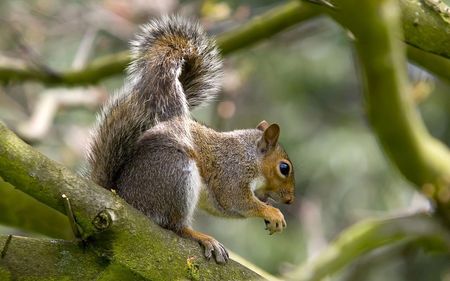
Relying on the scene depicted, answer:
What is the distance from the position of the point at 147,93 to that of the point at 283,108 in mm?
4780

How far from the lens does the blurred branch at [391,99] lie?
36.8 inches

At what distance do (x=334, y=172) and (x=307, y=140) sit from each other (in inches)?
16.6

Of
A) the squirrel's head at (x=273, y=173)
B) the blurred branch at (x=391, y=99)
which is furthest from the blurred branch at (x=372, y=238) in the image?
the squirrel's head at (x=273, y=173)

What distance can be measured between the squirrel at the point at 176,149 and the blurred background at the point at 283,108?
1184 mm

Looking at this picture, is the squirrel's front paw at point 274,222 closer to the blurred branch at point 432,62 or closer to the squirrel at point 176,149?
the squirrel at point 176,149

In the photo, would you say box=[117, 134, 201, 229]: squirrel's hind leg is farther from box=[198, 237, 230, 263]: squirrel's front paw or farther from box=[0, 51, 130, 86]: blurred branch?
box=[0, 51, 130, 86]: blurred branch

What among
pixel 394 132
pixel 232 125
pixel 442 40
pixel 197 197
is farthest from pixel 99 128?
pixel 232 125

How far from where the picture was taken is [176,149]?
213 centimetres

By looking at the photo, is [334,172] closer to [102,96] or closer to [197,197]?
[102,96]

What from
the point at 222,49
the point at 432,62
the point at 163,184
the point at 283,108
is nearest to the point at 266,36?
the point at 222,49

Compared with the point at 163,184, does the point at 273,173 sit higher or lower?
lower

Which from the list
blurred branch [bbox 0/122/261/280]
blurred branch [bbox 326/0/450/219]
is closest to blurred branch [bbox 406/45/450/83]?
blurred branch [bbox 0/122/261/280]

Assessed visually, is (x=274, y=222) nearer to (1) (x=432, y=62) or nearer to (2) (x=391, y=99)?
(1) (x=432, y=62)

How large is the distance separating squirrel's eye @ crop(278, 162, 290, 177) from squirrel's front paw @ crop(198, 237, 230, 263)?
1.71 ft
